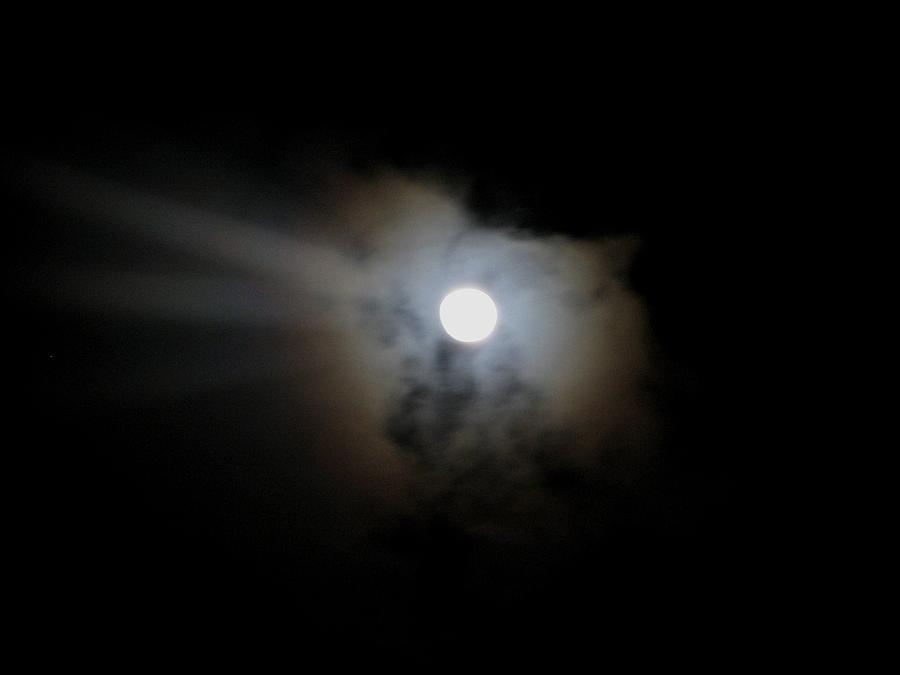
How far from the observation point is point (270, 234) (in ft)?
19.2

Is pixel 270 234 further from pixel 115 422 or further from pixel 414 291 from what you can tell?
pixel 115 422

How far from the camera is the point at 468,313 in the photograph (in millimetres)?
5484

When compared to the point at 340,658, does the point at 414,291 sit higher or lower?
higher

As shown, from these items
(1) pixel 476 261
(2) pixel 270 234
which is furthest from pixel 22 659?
(1) pixel 476 261

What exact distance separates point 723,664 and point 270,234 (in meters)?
7.64

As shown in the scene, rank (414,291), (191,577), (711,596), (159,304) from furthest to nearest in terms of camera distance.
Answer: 1. (191,577)
2. (711,596)
3. (159,304)
4. (414,291)

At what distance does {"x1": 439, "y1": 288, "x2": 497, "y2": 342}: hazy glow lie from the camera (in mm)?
5473

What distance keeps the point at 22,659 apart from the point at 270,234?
21.5ft

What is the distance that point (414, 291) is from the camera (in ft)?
19.1

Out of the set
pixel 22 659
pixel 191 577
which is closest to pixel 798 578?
pixel 191 577

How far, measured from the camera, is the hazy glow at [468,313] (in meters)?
5.47

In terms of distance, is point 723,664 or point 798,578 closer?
point 798,578

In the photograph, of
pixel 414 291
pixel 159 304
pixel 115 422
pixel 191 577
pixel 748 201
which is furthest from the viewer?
pixel 191 577

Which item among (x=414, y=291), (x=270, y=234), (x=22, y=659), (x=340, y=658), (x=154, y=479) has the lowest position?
(x=22, y=659)
